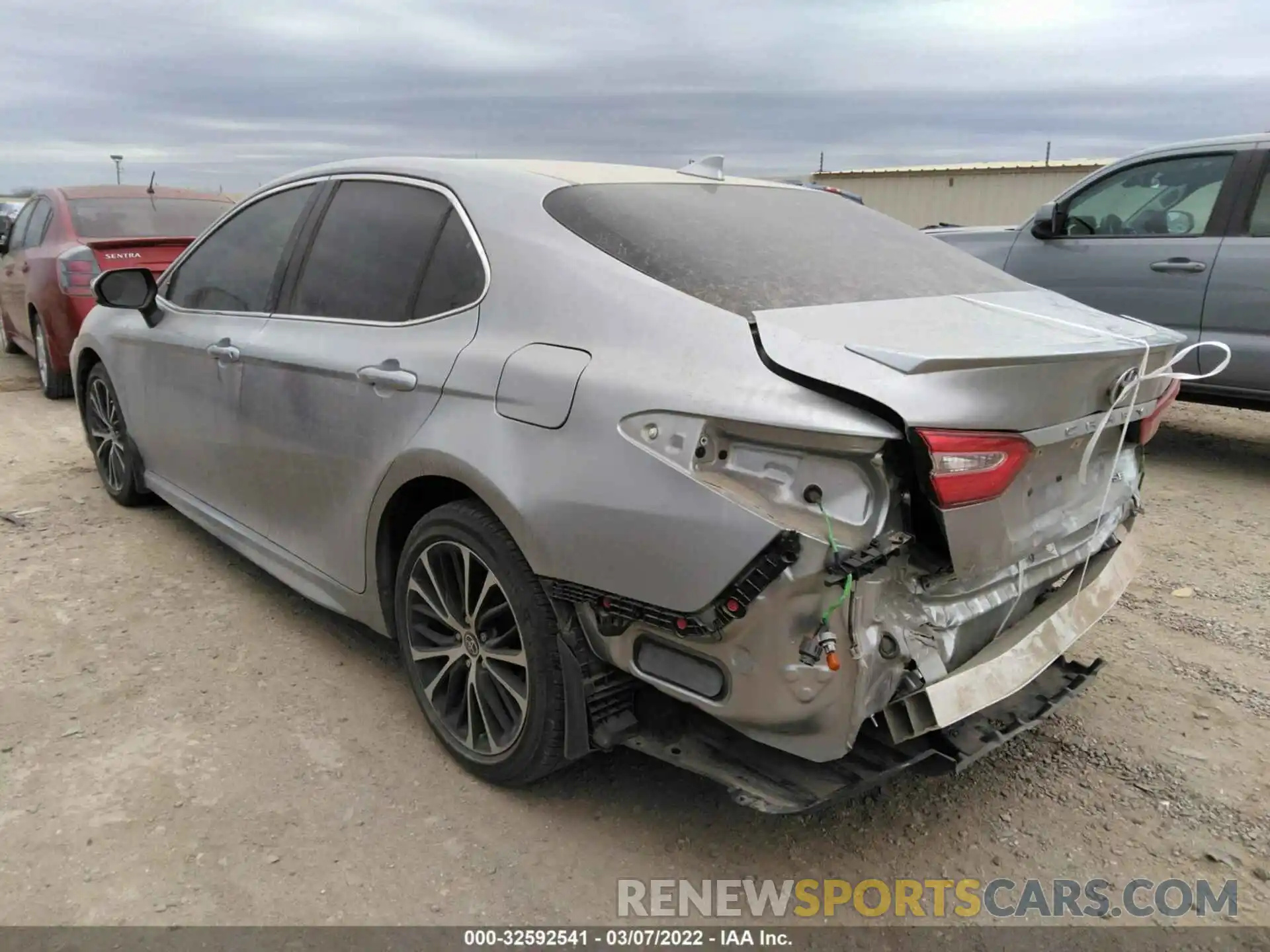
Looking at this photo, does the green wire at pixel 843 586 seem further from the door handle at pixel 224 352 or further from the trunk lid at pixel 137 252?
the trunk lid at pixel 137 252

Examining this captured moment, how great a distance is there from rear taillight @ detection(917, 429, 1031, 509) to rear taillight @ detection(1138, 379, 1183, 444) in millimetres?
882

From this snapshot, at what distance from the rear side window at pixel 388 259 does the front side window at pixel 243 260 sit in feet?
0.89

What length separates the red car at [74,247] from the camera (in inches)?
282

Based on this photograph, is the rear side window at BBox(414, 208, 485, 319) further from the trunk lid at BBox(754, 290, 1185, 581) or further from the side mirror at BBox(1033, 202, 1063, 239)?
the side mirror at BBox(1033, 202, 1063, 239)

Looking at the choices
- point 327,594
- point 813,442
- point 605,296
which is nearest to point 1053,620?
point 813,442

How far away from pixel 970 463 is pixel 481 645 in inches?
55.3

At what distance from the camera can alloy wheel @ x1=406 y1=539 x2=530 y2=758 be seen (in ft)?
8.41

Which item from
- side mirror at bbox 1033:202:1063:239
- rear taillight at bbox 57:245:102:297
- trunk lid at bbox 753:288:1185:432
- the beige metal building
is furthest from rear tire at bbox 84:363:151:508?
the beige metal building

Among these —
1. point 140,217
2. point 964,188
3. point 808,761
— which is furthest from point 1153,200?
point 964,188

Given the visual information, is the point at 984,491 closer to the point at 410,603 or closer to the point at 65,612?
the point at 410,603

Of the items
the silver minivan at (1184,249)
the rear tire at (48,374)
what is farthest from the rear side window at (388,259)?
the rear tire at (48,374)

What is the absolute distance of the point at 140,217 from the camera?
793 centimetres

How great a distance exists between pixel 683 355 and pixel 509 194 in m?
0.95

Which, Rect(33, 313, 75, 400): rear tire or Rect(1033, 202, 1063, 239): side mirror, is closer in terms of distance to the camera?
Rect(1033, 202, 1063, 239): side mirror
